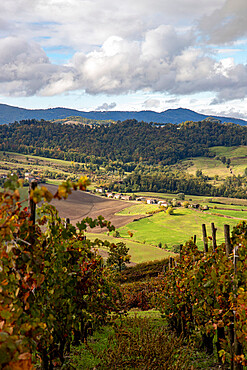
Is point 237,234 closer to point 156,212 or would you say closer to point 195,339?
point 195,339

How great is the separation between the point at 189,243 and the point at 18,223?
29.5 ft

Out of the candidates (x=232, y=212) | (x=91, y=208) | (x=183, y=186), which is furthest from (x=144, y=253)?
(x=183, y=186)

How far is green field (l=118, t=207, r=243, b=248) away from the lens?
285 ft

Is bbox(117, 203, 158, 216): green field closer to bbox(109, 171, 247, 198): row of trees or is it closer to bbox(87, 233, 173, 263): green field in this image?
bbox(87, 233, 173, 263): green field

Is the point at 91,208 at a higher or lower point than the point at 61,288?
lower

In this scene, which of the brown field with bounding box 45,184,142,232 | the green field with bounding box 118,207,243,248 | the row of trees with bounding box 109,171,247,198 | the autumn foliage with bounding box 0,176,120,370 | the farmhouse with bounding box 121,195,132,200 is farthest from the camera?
the row of trees with bounding box 109,171,247,198

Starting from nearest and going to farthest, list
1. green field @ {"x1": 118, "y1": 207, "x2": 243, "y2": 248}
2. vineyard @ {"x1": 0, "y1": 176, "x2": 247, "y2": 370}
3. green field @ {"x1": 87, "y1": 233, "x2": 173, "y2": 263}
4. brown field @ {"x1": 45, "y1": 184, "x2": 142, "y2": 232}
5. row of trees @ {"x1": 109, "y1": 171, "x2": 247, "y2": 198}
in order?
vineyard @ {"x1": 0, "y1": 176, "x2": 247, "y2": 370} → green field @ {"x1": 87, "y1": 233, "x2": 173, "y2": 263} → green field @ {"x1": 118, "y1": 207, "x2": 243, "y2": 248} → brown field @ {"x1": 45, "y1": 184, "x2": 142, "y2": 232} → row of trees @ {"x1": 109, "y1": 171, "x2": 247, "y2": 198}

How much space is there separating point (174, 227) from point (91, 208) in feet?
130

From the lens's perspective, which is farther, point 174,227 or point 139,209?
point 139,209

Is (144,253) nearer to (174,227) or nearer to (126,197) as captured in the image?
(174,227)

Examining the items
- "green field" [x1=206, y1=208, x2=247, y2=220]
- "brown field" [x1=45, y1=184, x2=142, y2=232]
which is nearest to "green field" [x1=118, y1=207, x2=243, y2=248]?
"green field" [x1=206, y1=208, x2=247, y2=220]

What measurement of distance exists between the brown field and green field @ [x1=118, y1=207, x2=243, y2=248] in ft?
24.2

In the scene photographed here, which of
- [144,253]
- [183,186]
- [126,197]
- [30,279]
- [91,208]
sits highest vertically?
[30,279]

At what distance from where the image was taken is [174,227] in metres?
100
